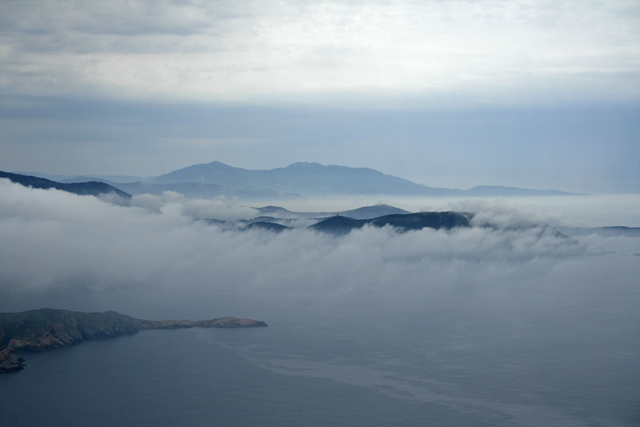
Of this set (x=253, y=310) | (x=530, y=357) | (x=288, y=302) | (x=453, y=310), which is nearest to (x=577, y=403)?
(x=530, y=357)

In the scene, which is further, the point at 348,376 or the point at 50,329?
the point at 50,329

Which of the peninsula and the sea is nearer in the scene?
the sea

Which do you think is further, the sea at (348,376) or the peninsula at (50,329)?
the peninsula at (50,329)

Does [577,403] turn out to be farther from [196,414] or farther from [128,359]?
[128,359]

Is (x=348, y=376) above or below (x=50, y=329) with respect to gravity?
below
